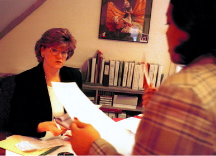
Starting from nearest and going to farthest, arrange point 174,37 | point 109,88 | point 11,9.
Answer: point 174,37, point 11,9, point 109,88

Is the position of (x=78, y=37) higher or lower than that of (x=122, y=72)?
higher

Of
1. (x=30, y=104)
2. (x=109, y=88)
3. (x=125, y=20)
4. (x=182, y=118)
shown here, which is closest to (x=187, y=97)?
(x=182, y=118)

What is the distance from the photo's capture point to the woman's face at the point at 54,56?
5.26 feet

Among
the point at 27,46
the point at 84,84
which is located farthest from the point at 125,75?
the point at 27,46

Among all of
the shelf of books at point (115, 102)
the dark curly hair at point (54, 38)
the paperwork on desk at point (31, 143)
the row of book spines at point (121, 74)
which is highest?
the dark curly hair at point (54, 38)

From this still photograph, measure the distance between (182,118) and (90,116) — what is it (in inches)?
23.4

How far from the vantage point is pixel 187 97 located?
0.42 meters

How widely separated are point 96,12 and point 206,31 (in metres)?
2.57

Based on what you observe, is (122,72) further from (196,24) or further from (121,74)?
(196,24)

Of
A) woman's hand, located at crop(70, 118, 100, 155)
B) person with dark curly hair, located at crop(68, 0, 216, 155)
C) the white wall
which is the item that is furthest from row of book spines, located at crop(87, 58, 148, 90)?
person with dark curly hair, located at crop(68, 0, 216, 155)

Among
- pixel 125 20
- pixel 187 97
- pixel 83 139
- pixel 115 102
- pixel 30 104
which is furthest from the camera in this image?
pixel 125 20

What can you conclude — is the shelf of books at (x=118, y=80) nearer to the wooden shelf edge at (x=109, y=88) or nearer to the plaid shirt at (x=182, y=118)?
the wooden shelf edge at (x=109, y=88)

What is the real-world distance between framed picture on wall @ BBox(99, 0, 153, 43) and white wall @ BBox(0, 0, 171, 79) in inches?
2.7

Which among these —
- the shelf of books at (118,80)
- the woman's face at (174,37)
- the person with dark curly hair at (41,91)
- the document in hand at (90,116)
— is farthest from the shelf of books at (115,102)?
the woman's face at (174,37)
